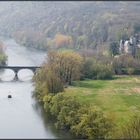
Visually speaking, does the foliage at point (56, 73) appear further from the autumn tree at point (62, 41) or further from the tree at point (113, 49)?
the autumn tree at point (62, 41)

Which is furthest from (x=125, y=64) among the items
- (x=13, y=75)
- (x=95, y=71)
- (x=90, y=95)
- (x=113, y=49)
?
(x=90, y=95)

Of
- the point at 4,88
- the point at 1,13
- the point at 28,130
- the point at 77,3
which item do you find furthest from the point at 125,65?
the point at 1,13

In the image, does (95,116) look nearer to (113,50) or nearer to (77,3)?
(113,50)

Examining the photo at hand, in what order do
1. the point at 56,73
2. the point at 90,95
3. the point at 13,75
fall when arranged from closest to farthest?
the point at 90,95 → the point at 56,73 → the point at 13,75

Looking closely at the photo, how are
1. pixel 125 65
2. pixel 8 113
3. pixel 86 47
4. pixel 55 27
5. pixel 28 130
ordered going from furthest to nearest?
pixel 55 27 < pixel 86 47 < pixel 125 65 < pixel 8 113 < pixel 28 130

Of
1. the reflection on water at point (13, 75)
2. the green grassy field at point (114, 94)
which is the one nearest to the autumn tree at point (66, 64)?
the green grassy field at point (114, 94)

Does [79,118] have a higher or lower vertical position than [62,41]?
higher

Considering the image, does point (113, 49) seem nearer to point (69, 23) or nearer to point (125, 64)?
point (125, 64)
